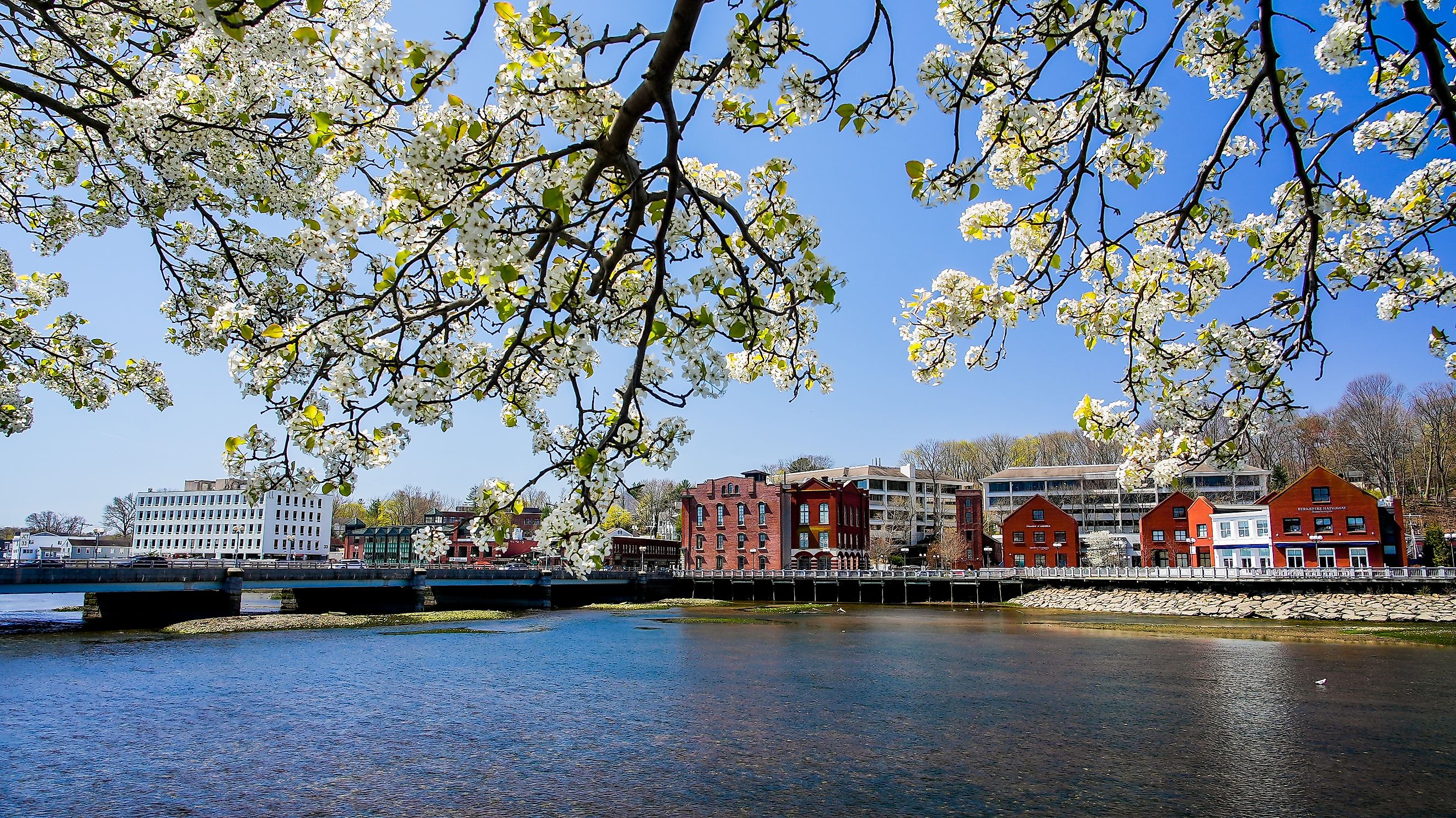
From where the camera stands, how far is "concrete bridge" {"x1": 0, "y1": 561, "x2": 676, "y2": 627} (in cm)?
3881

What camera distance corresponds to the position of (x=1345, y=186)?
5.65 m

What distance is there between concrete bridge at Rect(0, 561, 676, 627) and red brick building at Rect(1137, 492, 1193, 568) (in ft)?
127

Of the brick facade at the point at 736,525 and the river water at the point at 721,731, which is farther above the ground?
the brick facade at the point at 736,525

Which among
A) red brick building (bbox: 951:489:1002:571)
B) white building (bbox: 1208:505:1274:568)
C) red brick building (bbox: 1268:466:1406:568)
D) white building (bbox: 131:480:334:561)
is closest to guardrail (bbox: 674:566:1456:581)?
red brick building (bbox: 1268:466:1406:568)

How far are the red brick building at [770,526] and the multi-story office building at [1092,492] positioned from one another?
29100 mm

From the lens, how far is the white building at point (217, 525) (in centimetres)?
12200

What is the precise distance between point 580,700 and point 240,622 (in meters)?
26.7

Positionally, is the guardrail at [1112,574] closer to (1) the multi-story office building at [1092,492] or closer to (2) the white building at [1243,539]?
(2) the white building at [1243,539]

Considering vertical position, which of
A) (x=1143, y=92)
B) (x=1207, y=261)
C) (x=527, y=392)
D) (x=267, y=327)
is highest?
(x=1143, y=92)

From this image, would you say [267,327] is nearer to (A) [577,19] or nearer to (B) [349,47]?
(B) [349,47]

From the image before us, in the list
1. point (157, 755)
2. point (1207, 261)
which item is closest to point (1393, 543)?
point (1207, 261)

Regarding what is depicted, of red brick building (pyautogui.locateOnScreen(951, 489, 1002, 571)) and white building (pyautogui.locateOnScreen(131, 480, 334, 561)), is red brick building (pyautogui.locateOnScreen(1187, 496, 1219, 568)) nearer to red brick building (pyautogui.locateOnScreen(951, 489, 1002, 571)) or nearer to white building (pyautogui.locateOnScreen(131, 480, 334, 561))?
red brick building (pyautogui.locateOnScreen(951, 489, 1002, 571))

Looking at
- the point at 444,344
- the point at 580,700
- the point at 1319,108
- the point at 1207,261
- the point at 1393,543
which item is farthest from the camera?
the point at 1393,543

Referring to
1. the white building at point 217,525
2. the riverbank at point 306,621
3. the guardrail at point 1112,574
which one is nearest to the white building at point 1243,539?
the guardrail at point 1112,574
